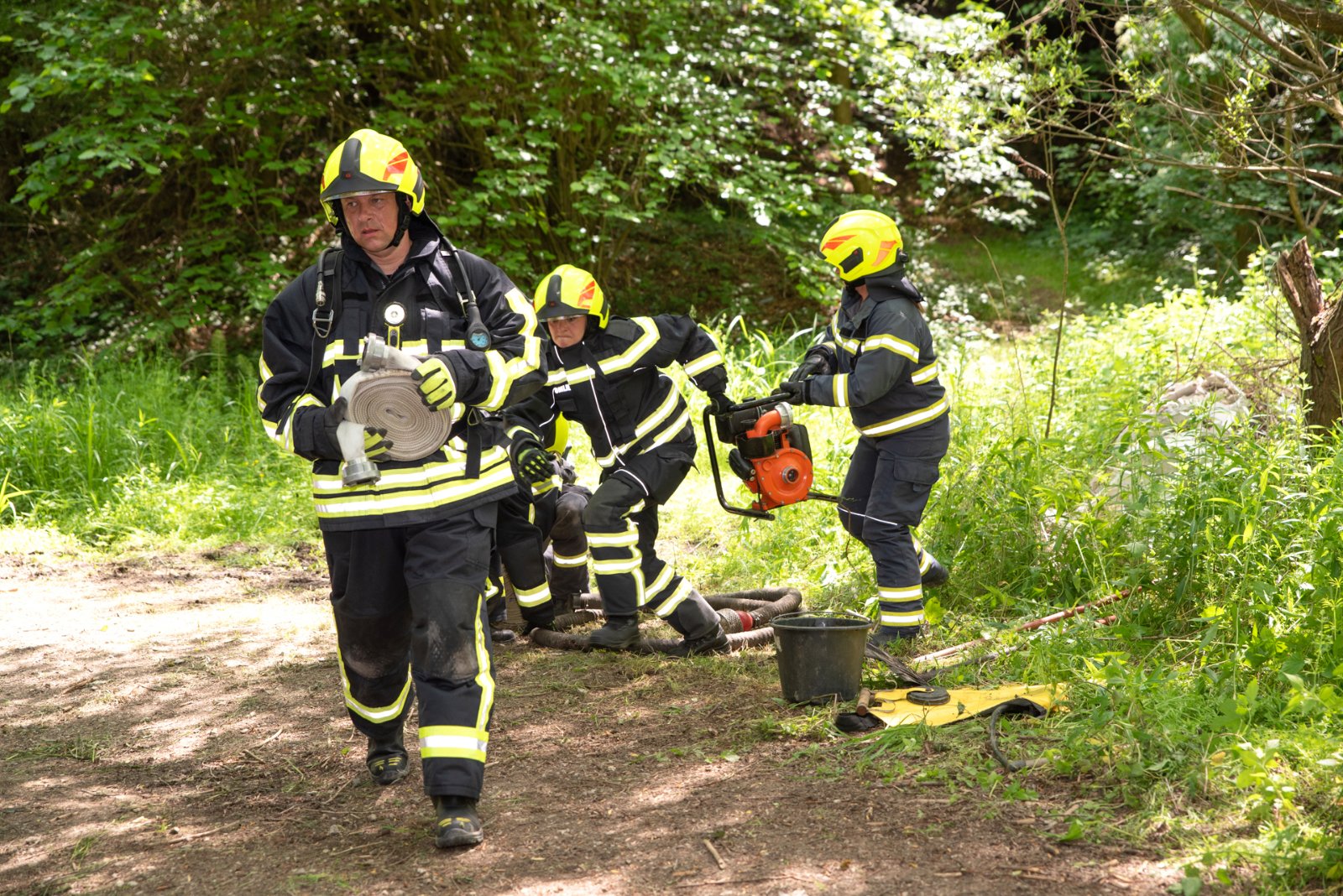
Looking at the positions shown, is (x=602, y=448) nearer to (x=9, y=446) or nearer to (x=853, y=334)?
(x=853, y=334)

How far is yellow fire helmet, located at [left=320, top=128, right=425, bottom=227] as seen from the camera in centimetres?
337

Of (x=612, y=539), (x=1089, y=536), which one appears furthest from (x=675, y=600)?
(x=1089, y=536)

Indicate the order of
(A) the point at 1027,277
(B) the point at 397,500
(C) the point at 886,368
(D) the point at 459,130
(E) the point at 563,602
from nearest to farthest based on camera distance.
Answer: (B) the point at 397,500
(C) the point at 886,368
(E) the point at 563,602
(D) the point at 459,130
(A) the point at 1027,277

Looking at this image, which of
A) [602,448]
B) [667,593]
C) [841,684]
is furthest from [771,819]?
[602,448]

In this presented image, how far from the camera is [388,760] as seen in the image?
3.87 metres

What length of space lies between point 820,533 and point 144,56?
721cm

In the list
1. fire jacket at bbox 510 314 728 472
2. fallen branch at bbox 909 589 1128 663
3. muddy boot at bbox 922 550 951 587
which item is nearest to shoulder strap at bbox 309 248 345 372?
fire jacket at bbox 510 314 728 472

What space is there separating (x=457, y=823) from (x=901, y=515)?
2.56 m

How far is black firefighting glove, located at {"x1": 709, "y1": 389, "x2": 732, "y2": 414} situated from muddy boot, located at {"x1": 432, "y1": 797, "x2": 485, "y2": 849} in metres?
2.48

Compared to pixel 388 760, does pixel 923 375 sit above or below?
above

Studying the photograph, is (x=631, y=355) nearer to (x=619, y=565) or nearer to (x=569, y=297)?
(x=569, y=297)

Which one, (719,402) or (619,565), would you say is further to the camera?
(719,402)

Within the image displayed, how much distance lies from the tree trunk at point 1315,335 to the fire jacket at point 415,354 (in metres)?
3.87

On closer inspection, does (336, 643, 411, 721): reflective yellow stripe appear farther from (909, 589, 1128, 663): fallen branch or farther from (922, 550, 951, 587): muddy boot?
(922, 550, 951, 587): muddy boot
